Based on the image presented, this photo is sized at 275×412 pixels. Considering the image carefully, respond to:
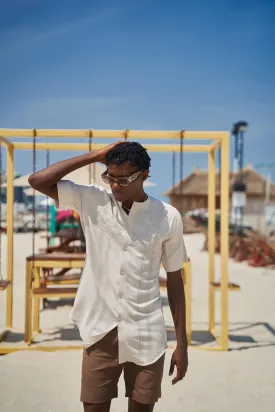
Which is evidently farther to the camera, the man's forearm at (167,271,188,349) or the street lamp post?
the street lamp post

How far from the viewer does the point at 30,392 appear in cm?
414

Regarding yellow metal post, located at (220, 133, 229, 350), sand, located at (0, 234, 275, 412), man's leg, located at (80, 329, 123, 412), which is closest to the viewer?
Result: man's leg, located at (80, 329, 123, 412)

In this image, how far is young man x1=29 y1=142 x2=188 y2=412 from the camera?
7.33 feet

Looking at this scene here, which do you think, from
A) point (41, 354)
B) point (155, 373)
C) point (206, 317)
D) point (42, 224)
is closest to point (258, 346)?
point (206, 317)

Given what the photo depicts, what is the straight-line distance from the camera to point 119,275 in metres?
2.24

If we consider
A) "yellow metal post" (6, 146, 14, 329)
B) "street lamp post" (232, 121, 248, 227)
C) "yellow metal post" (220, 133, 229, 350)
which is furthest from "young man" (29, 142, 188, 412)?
"street lamp post" (232, 121, 248, 227)

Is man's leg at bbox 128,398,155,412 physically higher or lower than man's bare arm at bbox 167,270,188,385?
lower

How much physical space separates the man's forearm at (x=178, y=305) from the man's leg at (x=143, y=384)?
0.50 ft

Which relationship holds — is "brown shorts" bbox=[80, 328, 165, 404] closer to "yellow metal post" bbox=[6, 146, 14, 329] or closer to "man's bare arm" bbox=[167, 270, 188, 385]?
"man's bare arm" bbox=[167, 270, 188, 385]

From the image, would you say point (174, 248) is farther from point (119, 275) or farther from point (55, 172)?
point (55, 172)

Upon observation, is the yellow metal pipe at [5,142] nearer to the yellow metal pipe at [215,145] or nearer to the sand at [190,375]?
the sand at [190,375]

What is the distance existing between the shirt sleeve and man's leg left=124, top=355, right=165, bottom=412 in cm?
45

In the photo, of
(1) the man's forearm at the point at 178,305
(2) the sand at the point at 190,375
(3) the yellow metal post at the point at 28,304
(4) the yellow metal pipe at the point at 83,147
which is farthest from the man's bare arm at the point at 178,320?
(4) the yellow metal pipe at the point at 83,147

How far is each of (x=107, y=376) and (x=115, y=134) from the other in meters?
3.62
